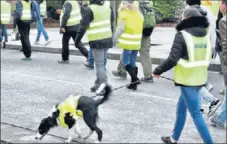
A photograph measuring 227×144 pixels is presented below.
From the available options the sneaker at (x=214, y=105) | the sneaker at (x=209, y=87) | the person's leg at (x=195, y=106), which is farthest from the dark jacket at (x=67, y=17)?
the person's leg at (x=195, y=106)

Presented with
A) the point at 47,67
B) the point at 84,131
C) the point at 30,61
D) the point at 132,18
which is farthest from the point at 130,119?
the point at 30,61

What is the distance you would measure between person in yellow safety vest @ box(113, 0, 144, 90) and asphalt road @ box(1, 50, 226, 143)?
540mm

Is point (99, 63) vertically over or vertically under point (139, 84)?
over

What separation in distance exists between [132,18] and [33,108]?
7.87 feet

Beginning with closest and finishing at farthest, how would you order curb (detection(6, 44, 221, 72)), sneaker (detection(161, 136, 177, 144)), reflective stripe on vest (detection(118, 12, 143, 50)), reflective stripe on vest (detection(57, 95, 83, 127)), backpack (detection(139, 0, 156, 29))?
1. reflective stripe on vest (detection(57, 95, 83, 127))
2. sneaker (detection(161, 136, 177, 144))
3. reflective stripe on vest (detection(118, 12, 143, 50))
4. backpack (detection(139, 0, 156, 29))
5. curb (detection(6, 44, 221, 72))

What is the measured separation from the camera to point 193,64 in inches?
225

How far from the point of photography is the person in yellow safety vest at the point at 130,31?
355 inches

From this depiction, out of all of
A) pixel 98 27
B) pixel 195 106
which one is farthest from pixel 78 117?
pixel 98 27

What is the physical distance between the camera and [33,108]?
8109 millimetres

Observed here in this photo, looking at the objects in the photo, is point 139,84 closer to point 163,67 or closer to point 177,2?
point 163,67

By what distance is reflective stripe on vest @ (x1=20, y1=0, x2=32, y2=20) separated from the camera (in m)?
12.6

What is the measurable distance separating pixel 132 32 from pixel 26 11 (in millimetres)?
4408

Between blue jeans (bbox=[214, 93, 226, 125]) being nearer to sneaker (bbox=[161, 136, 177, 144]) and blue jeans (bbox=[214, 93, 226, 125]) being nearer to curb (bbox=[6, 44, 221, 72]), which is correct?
sneaker (bbox=[161, 136, 177, 144])

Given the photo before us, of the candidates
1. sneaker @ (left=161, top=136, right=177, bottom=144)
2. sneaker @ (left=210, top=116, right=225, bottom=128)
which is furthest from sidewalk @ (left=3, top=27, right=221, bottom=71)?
sneaker @ (left=161, top=136, right=177, bottom=144)
